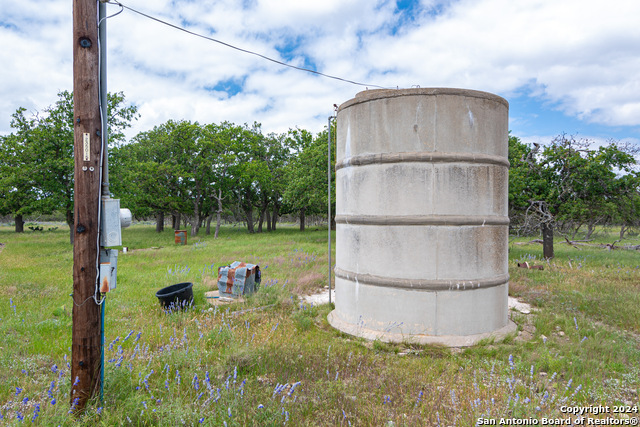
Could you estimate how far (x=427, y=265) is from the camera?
5.71 metres

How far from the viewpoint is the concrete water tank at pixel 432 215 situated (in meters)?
5.69

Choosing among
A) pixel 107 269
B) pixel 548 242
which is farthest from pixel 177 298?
pixel 548 242

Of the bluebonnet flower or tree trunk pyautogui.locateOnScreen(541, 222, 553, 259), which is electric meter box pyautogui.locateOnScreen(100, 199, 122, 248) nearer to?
the bluebonnet flower

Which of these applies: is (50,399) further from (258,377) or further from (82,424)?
(258,377)

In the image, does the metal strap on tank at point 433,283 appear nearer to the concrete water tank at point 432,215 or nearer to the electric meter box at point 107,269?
the concrete water tank at point 432,215

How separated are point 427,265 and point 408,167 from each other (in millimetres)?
1471

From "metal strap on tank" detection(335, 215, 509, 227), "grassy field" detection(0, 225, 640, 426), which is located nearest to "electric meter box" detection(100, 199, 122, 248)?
"grassy field" detection(0, 225, 640, 426)

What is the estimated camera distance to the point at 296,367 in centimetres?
464

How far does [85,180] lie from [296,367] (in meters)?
3.04

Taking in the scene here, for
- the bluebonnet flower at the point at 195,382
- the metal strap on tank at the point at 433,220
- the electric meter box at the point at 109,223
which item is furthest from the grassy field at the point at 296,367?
the metal strap on tank at the point at 433,220

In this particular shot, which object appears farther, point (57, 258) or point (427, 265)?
point (57, 258)

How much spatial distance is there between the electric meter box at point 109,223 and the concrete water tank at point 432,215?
355 cm

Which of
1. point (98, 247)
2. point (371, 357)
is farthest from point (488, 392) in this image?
point (98, 247)

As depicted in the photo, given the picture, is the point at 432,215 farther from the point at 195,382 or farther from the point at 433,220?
the point at 195,382
